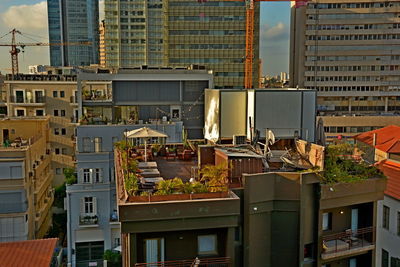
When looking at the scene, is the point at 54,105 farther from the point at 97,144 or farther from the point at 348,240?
the point at 348,240

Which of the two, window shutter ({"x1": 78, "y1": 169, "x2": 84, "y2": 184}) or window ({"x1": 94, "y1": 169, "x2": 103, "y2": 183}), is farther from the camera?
window ({"x1": 94, "y1": 169, "x2": 103, "y2": 183})

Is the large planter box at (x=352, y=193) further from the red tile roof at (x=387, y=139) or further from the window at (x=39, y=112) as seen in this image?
the window at (x=39, y=112)

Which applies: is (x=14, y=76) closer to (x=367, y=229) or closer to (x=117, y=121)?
(x=117, y=121)

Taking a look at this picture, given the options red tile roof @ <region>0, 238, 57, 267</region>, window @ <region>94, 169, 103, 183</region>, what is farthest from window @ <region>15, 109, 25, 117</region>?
red tile roof @ <region>0, 238, 57, 267</region>

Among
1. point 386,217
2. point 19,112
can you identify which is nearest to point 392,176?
point 386,217

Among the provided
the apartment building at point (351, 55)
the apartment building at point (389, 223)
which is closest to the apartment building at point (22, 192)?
the apartment building at point (389, 223)

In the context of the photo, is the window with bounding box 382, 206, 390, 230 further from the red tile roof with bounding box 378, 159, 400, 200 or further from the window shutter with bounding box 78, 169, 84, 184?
the window shutter with bounding box 78, 169, 84, 184
